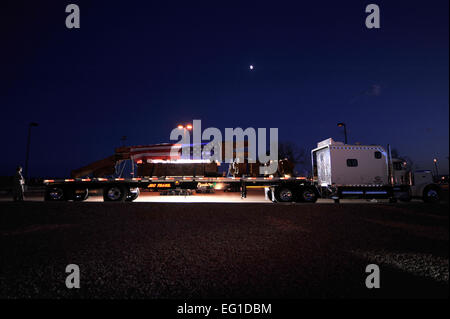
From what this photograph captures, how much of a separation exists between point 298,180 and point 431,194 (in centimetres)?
737

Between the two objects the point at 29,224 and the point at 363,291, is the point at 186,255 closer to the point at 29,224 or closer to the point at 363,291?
the point at 363,291

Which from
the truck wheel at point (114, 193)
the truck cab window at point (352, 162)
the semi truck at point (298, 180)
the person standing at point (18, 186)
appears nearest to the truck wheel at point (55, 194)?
the semi truck at point (298, 180)

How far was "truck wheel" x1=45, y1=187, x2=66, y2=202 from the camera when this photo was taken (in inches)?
567

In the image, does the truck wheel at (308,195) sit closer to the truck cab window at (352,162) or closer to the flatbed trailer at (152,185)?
the flatbed trailer at (152,185)

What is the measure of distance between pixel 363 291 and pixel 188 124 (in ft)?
52.5

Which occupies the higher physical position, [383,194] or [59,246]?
[383,194]

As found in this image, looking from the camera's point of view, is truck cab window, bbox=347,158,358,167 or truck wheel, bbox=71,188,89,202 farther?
truck wheel, bbox=71,188,89,202

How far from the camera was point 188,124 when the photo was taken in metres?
18.9

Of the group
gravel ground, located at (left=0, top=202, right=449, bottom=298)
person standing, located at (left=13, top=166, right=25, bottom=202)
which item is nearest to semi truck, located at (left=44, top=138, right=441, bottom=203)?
person standing, located at (left=13, top=166, right=25, bottom=202)

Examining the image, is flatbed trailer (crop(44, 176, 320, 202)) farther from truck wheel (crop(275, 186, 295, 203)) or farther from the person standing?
the person standing

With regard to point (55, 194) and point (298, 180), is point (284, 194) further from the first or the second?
point (55, 194)

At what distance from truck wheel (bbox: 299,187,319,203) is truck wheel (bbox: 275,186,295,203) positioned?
0.50 m
